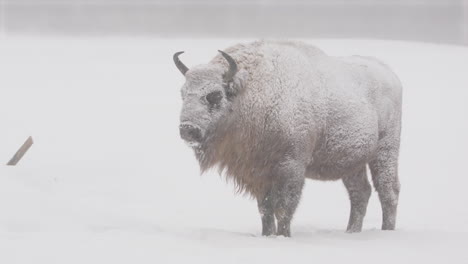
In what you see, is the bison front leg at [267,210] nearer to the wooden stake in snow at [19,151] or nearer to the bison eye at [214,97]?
the bison eye at [214,97]

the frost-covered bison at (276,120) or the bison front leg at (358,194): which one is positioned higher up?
the frost-covered bison at (276,120)

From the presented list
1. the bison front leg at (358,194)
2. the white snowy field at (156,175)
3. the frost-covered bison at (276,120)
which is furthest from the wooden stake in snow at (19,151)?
the bison front leg at (358,194)

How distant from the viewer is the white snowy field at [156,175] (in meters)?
6.10

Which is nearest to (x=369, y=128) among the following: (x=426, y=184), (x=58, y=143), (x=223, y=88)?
(x=223, y=88)

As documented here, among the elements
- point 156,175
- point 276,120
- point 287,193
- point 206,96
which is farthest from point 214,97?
point 156,175

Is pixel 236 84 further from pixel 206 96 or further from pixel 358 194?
pixel 358 194

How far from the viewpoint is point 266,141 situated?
7.48 meters

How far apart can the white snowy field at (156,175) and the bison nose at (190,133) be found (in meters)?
0.86

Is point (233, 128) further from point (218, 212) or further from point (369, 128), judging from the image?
point (218, 212)

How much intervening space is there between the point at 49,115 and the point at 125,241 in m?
12.7

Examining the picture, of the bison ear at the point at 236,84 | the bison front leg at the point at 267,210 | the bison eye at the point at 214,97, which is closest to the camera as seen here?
the bison eye at the point at 214,97

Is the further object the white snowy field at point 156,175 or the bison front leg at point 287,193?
the bison front leg at point 287,193

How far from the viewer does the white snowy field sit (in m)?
6.10

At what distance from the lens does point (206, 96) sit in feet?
23.6
